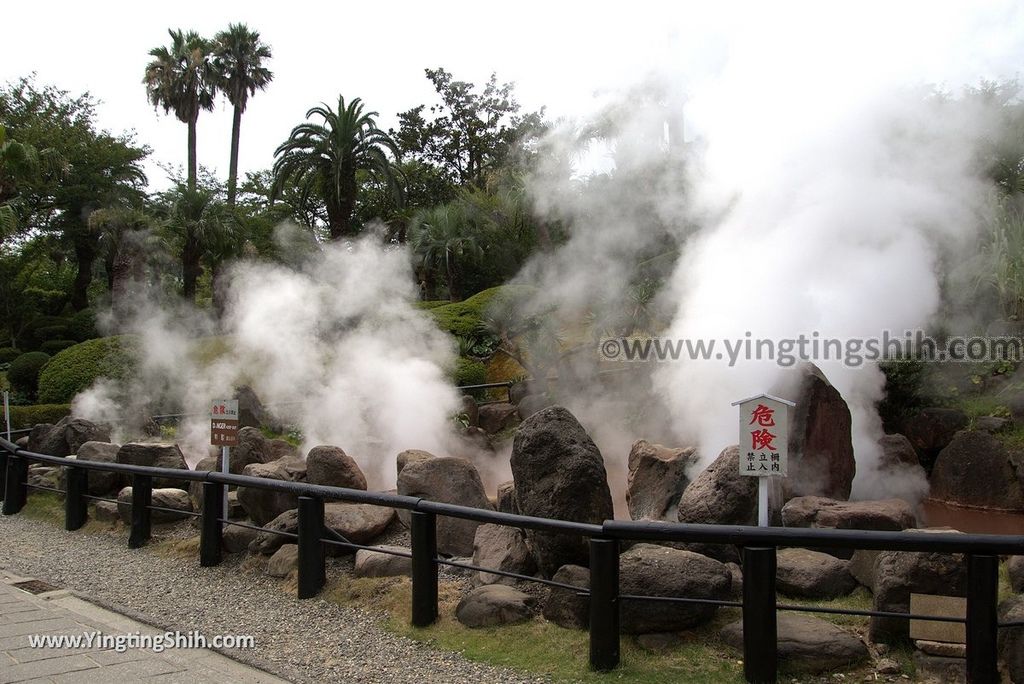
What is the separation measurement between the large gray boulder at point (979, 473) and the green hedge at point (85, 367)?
48.6ft

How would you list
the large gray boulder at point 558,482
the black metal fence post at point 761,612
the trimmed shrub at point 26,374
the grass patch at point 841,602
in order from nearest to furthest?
1. the black metal fence post at point 761,612
2. the grass patch at point 841,602
3. the large gray boulder at point 558,482
4. the trimmed shrub at point 26,374

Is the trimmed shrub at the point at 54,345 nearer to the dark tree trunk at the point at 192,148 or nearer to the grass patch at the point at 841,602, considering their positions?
the dark tree trunk at the point at 192,148

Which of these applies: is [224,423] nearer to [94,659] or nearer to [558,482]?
[94,659]

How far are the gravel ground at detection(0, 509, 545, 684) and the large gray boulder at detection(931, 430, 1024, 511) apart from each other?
7.24 metres

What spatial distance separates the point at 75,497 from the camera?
8828mm

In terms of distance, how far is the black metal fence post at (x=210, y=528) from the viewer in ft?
22.5

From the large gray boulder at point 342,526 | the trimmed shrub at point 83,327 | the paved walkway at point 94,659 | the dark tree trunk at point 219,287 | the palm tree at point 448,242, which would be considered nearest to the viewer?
the paved walkway at point 94,659

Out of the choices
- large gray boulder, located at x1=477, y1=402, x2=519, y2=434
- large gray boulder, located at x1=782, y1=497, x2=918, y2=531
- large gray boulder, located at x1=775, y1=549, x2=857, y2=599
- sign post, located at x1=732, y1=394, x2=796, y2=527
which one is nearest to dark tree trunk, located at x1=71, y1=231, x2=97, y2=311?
large gray boulder, located at x1=477, y1=402, x2=519, y2=434

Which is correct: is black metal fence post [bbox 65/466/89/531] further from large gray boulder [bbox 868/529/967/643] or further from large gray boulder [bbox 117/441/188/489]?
large gray boulder [bbox 868/529/967/643]

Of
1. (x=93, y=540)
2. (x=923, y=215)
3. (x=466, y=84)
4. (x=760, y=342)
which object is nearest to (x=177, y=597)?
(x=93, y=540)

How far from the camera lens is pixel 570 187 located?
20.2m

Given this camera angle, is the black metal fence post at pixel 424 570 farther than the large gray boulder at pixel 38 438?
No

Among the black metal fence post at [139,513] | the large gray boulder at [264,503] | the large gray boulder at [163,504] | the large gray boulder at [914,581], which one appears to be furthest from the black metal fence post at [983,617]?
the large gray boulder at [163,504]

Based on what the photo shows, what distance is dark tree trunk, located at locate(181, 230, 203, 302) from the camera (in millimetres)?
29406
